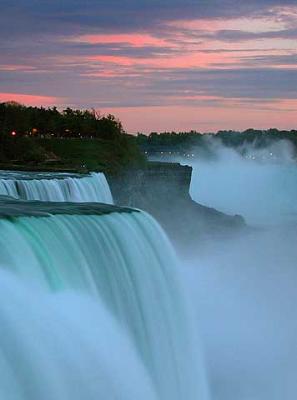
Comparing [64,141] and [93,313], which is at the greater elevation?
[93,313]

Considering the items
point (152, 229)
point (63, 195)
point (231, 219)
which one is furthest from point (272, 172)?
point (152, 229)

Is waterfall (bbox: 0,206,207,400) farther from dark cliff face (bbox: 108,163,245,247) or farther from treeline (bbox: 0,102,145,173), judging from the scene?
dark cliff face (bbox: 108,163,245,247)

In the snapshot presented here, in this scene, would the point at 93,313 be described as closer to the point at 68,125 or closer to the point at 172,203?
the point at 172,203

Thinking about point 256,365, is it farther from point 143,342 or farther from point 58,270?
point 58,270

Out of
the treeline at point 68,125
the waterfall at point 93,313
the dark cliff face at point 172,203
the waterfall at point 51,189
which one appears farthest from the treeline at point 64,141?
the waterfall at point 93,313

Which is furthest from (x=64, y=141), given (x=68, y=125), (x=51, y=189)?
(x=51, y=189)

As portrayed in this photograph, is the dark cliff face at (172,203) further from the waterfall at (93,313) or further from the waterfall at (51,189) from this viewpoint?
the waterfall at (93,313)

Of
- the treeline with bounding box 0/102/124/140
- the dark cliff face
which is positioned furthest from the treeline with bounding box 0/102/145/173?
the dark cliff face

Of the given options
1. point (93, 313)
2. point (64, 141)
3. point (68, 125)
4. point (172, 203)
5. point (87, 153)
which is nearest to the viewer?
point (93, 313)
